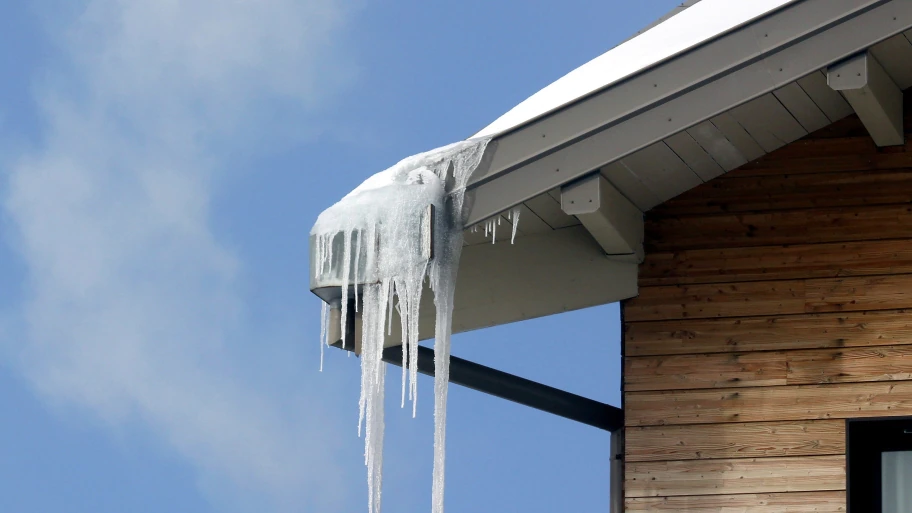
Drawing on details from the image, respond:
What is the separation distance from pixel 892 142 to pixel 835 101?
0.32m

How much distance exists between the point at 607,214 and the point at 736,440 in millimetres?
1090

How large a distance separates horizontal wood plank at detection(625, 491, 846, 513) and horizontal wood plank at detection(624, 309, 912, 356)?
2.02 ft

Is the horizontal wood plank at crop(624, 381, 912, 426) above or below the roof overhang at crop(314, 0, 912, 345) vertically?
below

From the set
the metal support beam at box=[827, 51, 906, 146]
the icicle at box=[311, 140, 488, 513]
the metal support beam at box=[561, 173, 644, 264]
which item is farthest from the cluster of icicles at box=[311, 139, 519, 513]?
the metal support beam at box=[827, 51, 906, 146]

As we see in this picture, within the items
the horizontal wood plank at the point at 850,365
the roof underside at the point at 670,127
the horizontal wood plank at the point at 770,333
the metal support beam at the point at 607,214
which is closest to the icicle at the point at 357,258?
the roof underside at the point at 670,127

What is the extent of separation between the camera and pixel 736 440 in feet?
19.2

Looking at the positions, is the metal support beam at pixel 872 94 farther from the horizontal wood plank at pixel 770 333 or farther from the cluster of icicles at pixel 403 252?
the cluster of icicles at pixel 403 252

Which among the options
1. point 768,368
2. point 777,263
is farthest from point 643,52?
point 768,368

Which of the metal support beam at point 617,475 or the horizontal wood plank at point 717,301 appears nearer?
the horizontal wood plank at point 717,301

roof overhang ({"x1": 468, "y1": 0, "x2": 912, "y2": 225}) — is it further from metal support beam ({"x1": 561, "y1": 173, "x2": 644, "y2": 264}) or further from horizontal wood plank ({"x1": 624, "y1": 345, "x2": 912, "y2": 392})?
horizontal wood plank ({"x1": 624, "y1": 345, "x2": 912, "y2": 392})

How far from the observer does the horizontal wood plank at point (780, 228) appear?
594 centimetres

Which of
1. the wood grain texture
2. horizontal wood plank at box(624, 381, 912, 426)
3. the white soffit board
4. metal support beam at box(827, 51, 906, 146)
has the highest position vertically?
the white soffit board

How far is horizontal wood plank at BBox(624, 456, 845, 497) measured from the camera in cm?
573

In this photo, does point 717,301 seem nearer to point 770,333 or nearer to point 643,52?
point 770,333
